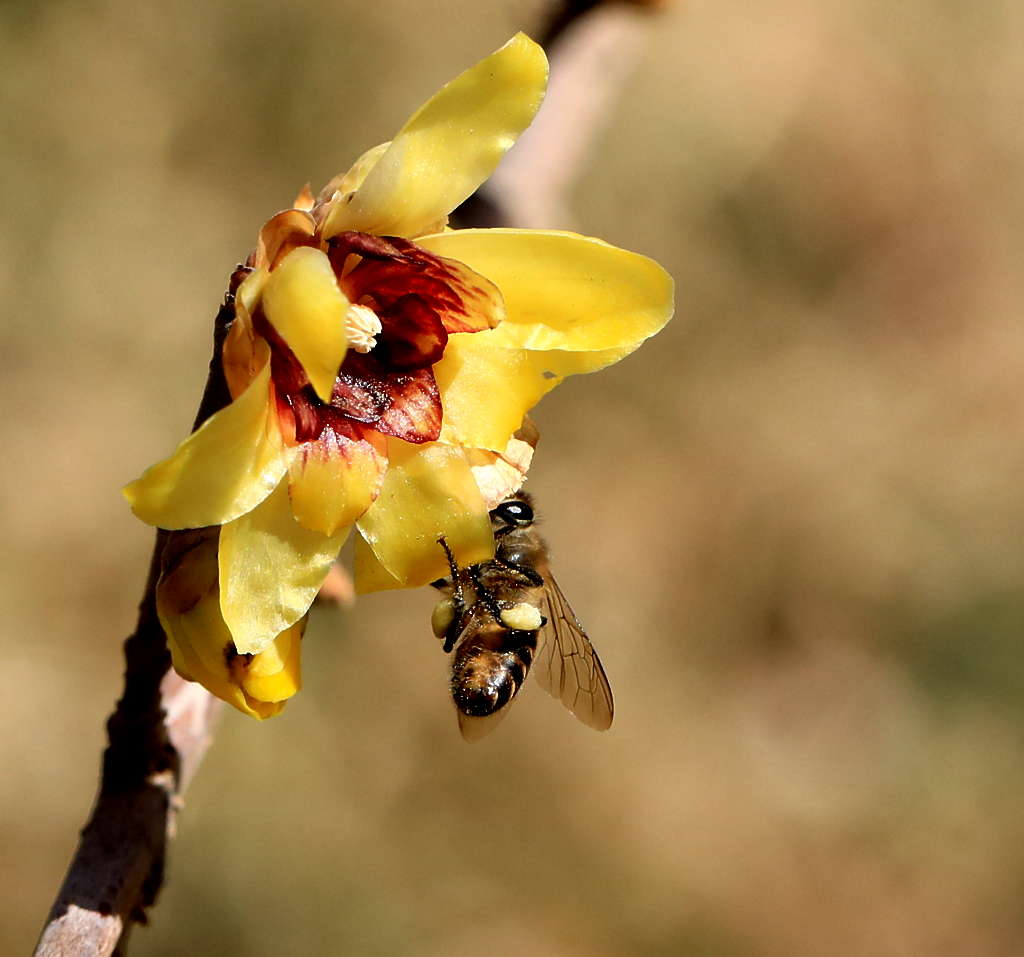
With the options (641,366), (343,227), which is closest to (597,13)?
(343,227)

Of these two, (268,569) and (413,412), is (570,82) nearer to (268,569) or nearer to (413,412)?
(413,412)

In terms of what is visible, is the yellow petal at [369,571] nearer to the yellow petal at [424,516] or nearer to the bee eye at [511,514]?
the yellow petal at [424,516]

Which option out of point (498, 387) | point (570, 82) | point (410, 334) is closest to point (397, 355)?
point (410, 334)

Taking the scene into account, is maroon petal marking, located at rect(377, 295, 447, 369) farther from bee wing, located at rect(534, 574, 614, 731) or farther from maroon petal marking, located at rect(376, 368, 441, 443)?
bee wing, located at rect(534, 574, 614, 731)

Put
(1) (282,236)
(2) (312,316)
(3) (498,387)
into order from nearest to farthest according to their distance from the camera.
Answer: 1. (2) (312,316)
2. (1) (282,236)
3. (3) (498,387)

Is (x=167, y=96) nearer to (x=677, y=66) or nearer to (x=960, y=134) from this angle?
(x=677, y=66)

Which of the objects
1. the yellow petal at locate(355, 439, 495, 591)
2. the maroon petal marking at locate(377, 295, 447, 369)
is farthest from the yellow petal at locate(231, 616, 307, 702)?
the maroon petal marking at locate(377, 295, 447, 369)
